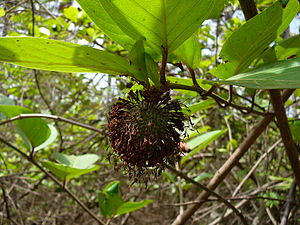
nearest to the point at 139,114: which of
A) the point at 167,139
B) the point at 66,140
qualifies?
the point at 167,139

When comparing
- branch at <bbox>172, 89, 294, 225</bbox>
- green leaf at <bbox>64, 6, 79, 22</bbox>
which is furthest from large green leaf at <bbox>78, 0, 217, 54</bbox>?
green leaf at <bbox>64, 6, 79, 22</bbox>

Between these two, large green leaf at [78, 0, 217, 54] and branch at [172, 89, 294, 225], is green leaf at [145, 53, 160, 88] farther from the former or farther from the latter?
branch at [172, 89, 294, 225]

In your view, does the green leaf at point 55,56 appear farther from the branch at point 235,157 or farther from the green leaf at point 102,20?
the branch at point 235,157

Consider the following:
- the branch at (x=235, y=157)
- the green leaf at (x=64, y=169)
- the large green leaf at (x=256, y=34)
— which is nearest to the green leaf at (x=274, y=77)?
the large green leaf at (x=256, y=34)

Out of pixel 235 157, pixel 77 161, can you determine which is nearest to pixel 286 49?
pixel 235 157

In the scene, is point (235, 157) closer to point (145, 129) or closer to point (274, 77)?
point (145, 129)
